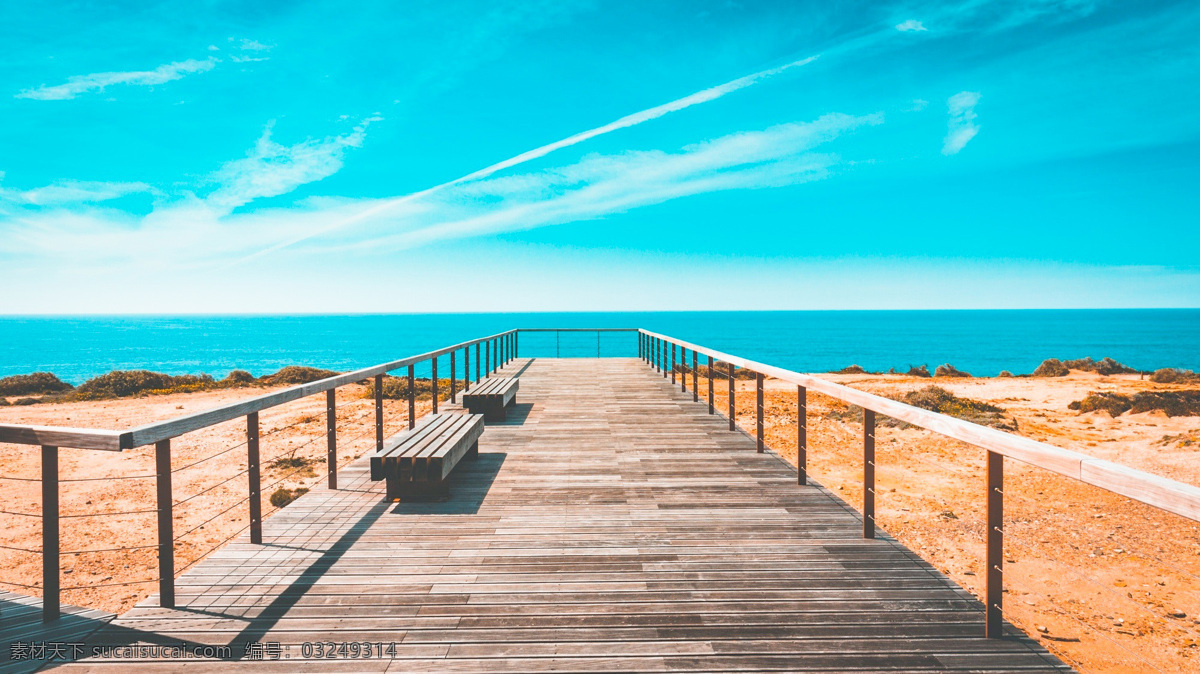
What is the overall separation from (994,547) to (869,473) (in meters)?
0.99

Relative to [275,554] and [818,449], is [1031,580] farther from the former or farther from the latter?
[275,554]

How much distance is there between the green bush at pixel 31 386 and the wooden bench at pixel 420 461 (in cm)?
2175

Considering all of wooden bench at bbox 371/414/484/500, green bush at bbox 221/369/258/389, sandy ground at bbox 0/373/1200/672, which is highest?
wooden bench at bbox 371/414/484/500

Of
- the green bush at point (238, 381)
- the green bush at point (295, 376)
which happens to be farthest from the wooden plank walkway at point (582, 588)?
the green bush at point (238, 381)

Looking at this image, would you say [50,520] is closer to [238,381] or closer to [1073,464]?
[1073,464]

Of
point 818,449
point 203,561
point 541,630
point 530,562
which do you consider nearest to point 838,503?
point 530,562

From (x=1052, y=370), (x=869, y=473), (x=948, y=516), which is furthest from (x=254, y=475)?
(x=1052, y=370)

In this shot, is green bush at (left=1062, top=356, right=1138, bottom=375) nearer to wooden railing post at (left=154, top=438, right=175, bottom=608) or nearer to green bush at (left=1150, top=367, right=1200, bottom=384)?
green bush at (left=1150, top=367, right=1200, bottom=384)

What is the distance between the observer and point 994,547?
223cm

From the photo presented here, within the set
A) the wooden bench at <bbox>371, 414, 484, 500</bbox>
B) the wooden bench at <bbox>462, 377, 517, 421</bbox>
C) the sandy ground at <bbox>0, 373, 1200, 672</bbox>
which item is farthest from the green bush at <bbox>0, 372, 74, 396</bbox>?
the wooden bench at <bbox>371, 414, 484, 500</bbox>

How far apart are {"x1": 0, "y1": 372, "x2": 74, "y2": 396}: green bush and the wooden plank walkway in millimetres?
21766

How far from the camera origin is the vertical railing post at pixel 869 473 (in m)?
3.20

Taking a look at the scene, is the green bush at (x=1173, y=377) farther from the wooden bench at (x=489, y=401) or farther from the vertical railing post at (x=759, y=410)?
the wooden bench at (x=489, y=401)

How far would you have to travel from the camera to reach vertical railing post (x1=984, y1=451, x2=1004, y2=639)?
86.0 inches
